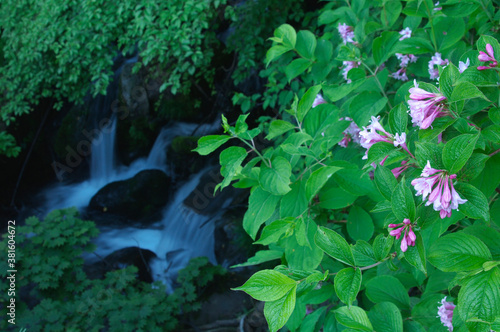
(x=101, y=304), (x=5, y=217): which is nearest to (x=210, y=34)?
(x=101, y=304)

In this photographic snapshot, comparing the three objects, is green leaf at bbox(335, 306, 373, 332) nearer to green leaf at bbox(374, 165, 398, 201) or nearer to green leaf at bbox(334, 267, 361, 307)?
green leaf at bbox(334, 267, 361, 307)

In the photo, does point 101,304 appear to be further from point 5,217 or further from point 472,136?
point 5,217

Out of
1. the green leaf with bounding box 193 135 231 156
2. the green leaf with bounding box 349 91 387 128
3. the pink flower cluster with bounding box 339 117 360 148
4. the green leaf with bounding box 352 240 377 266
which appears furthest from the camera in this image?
the pink flower cluster with bounding box 339 117 360 148

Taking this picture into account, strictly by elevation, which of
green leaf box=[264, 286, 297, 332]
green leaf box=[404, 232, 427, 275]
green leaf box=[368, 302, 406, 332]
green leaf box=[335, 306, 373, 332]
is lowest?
green leaf box=[368, 302, 406, 332]

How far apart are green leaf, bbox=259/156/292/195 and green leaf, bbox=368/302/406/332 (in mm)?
350

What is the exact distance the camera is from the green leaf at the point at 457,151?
0.63m

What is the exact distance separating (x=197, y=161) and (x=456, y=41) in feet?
14.6

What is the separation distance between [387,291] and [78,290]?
3244 mm

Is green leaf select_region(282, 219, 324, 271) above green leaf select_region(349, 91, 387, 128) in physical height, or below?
below

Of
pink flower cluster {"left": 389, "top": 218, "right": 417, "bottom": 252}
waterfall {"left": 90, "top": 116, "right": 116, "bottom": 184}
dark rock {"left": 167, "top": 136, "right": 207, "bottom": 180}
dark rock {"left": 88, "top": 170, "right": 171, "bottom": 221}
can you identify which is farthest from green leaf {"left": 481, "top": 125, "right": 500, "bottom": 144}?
waterfall {"left": 90, "top": 116, "right": 116, "bottom": 184}

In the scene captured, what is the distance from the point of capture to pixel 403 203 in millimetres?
701

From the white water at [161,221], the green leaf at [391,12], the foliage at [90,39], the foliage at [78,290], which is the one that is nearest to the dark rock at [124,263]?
the white water at [161,221]

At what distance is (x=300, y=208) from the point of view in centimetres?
106

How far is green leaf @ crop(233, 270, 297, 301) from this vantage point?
29.6 inches
